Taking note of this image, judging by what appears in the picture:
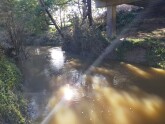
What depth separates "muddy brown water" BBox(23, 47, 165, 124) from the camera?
6707 millimetres

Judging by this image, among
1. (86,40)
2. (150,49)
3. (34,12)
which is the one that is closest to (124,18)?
(86,40)

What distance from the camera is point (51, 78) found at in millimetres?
11062

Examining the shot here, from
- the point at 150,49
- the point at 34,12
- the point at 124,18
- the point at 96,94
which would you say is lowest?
the point at 96,94

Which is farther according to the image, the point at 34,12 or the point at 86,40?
the point at 34,12

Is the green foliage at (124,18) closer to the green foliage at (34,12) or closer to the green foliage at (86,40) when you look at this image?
the green foliage at (86,40)

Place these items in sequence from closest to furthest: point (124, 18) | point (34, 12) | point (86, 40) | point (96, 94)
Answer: point (96, 94) → point (86, 40) → point (124, 18) → point (34, 12)

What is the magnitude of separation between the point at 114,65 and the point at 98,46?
6.21ft

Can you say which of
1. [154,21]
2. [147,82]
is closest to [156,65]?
[147,82]

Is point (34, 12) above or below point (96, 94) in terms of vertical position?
above

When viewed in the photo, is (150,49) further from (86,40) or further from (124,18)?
(124,18)

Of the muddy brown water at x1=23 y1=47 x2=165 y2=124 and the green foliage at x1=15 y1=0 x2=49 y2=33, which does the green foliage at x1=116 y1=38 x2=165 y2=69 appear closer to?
the muddy brown water at x1=23 y1=47 x2=165 y2=124

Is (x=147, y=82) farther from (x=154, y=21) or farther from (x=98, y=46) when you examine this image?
(x=154, y=21)

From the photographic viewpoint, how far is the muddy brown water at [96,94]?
671 cm

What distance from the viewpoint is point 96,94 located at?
850 centimetres
